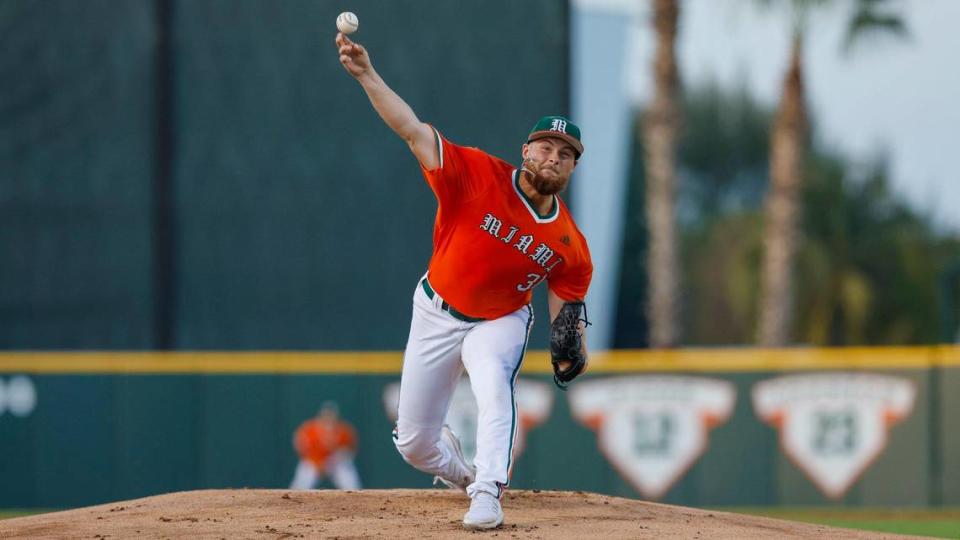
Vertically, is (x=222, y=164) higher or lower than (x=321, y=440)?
higher

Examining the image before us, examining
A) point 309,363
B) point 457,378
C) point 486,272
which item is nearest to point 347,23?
point 486,272

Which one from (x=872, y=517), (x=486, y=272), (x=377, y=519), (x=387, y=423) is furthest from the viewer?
(x=387, y=423)

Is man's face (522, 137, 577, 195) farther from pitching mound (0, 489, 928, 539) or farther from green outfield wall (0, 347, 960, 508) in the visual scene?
green outfield wall (0, 347, 960, 508)

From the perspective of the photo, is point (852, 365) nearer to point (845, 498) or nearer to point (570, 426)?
point (845, 498)

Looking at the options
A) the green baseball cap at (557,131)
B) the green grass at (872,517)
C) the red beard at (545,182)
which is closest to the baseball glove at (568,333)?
the red beard at (545,182)

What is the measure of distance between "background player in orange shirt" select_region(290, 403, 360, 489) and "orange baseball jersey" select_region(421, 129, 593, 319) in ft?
25.7

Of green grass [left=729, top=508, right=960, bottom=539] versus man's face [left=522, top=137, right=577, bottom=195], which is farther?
green grass [left=729, top=508, right=960, bottom=539]

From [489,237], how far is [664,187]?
11709 millimetres

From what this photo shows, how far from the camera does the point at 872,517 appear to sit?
516 inches

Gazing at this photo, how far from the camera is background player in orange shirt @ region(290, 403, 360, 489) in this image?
13.6 meters

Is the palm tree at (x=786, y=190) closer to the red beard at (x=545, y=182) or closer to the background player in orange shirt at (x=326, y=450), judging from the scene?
the background player in orange shirt at (x=326, y=450)

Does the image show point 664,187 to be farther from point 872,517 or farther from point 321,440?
point 321,440

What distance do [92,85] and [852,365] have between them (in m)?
7.93

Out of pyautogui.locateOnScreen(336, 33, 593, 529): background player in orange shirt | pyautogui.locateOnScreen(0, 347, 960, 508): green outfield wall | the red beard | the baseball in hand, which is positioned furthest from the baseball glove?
pyautogui.locateOnScreen(0, 347, 960, 508): green outfield wall
